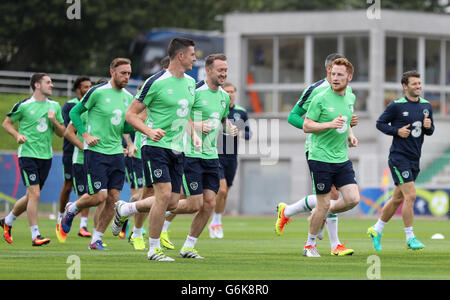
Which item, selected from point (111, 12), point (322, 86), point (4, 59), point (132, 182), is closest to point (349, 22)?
point (111, 12)

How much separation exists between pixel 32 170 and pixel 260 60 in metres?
23.6

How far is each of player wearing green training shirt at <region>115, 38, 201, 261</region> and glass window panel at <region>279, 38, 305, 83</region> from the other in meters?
26.1

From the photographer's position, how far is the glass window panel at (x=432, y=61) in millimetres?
37156

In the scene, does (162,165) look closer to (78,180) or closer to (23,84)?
(78,180)

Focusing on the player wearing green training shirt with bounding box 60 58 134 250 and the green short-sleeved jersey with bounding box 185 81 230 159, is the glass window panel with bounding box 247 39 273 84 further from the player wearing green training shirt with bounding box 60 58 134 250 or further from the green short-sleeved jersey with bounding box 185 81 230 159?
the green short-sleeved jersey with bounding box 185 81 230 159

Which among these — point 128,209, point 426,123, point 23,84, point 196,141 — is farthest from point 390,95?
point 196,141

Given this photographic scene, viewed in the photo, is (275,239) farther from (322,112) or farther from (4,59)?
(4,59)

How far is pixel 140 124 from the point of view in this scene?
411 inches

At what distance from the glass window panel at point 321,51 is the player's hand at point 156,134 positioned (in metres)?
26.4

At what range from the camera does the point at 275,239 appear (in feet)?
53.5

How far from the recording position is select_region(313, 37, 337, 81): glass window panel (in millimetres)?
36419

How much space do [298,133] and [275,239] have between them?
67.5ft

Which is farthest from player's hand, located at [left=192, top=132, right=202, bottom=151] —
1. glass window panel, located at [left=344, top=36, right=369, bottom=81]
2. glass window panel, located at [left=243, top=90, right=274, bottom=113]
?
glass window panel, located at [left=243, top=90, right=274, bottom=113]

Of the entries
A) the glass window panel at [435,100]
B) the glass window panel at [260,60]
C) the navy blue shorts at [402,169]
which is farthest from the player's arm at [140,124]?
the glass window panel at [435,100]
